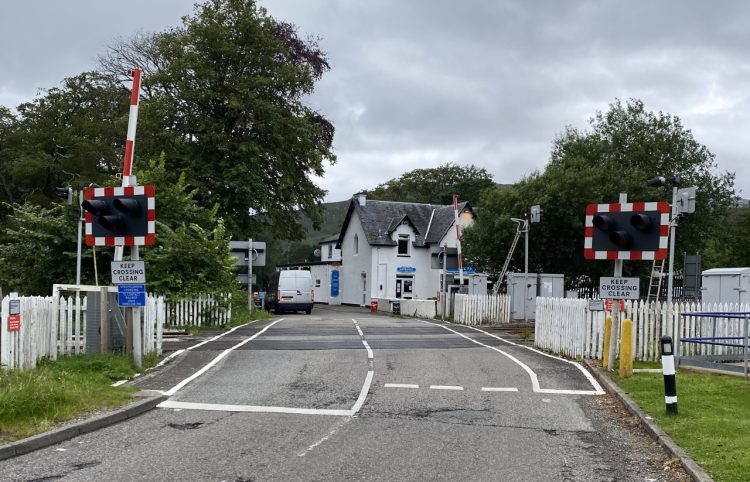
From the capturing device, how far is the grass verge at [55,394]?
826 cm

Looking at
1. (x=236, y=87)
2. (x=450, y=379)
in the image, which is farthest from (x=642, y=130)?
(x=450, y=379)

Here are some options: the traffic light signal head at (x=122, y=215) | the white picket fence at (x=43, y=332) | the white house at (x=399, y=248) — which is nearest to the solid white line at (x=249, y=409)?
the white picket fence at (x=43, y=332)

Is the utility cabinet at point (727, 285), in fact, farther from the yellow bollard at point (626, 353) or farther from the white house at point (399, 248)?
the white house at point (399, 248)

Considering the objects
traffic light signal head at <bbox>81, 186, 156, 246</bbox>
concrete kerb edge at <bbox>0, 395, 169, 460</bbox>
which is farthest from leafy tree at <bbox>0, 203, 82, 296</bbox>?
concrete kerb edge at <bbox>0, 395, 169, 460</bbox>

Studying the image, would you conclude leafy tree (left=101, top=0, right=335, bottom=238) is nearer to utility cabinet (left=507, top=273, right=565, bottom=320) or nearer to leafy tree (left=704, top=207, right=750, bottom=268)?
utility cabinet (left=507, top=273, right=565, bottom=320)

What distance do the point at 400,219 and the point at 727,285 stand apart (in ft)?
125

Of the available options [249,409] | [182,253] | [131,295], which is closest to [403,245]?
[182,253]

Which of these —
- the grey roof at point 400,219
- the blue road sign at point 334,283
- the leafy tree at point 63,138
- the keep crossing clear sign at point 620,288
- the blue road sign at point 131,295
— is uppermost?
the leafy tree at point 63,138

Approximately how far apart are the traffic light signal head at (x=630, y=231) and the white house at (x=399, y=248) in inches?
1629

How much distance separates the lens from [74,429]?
834cm

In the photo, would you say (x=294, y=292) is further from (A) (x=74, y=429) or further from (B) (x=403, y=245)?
(A) (x=74, y=429)

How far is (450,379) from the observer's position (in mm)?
13422

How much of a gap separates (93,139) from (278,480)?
4196 centimetres

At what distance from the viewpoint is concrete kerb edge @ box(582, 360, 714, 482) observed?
22.3 feet
